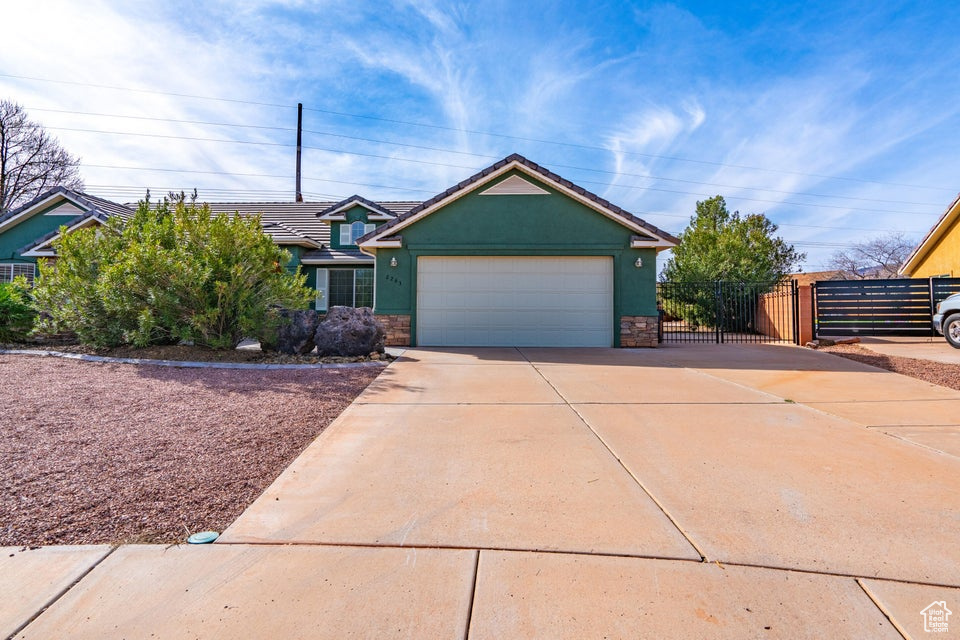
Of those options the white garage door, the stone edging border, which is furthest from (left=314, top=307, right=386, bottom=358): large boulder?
the white garage door

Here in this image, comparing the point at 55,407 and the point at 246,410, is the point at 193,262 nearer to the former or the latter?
the point at 55,407

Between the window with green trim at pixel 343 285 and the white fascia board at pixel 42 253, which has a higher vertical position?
the white fascia board at pixel 42 253

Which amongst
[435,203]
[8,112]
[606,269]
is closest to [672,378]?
[606,269]

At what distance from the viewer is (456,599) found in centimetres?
188

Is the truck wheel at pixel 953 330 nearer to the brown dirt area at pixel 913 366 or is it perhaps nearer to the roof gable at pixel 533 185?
the brown dirt area at pixel 913 366

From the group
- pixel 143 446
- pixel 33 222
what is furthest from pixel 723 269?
pixel 33 222

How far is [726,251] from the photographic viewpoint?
18609mm

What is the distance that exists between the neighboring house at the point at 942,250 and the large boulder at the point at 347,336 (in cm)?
1740

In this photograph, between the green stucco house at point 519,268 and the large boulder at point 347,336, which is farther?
the green stucco house at point 519,268

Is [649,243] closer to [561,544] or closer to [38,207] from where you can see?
[561,544]

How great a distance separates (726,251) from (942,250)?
628cm

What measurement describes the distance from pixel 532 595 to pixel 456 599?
31 centimetres

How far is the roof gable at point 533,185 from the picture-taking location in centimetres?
1131

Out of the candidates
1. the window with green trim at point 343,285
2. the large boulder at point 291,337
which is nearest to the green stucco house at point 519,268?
the large boulder at point 291,337
